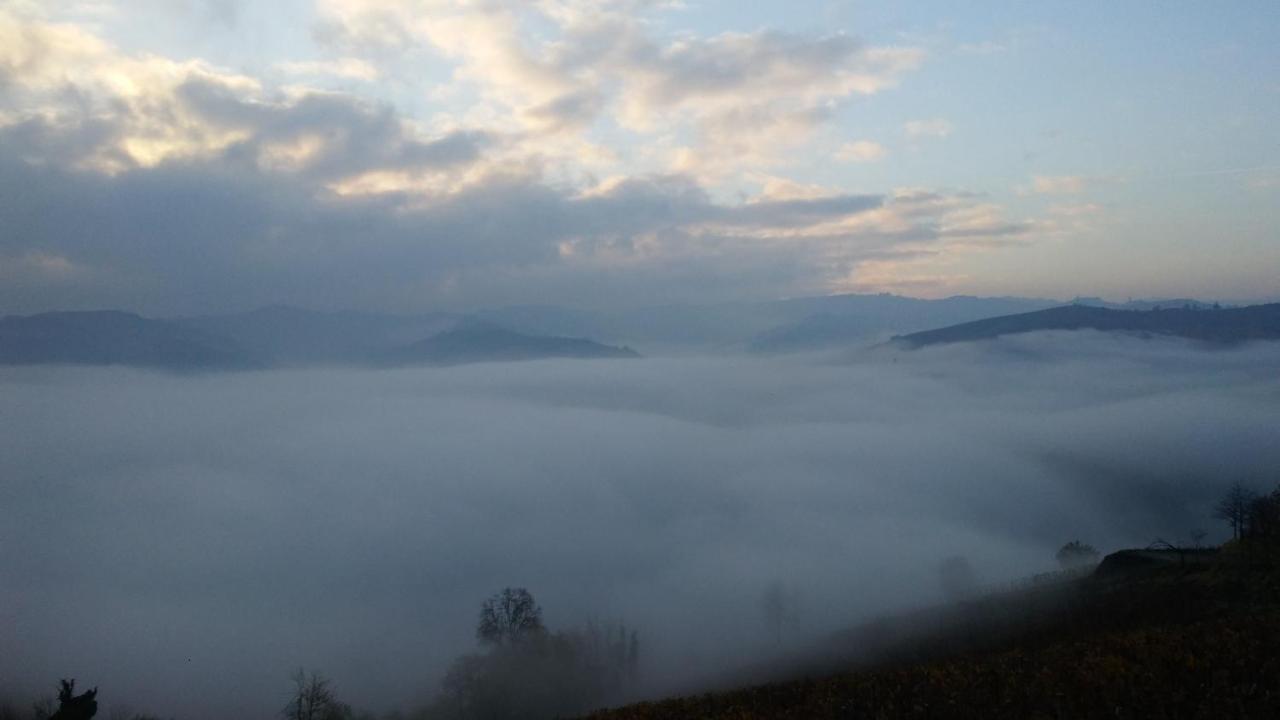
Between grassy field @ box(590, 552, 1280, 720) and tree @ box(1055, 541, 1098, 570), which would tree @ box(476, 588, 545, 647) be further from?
tree @ box(1055, 541, 1098, 570)

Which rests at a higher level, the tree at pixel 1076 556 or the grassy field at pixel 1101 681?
the grassy field at pixel 1101 681

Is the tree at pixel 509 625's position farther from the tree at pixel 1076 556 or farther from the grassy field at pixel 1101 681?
the tree at pixel 1076 556

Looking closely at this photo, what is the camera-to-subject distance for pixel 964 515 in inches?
7598

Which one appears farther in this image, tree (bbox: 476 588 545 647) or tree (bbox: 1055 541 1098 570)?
tree (bbox: 1055 541 1098 570)

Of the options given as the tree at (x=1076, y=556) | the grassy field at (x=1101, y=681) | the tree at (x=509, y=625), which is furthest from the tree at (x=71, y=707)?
the tree at (x=1076, y=556)

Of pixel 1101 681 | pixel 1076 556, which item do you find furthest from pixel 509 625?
pixel 1076 556

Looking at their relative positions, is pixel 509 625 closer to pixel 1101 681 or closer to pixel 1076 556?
pixel 1101 681

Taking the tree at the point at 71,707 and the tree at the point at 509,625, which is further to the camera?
the tree at the point at 509,625

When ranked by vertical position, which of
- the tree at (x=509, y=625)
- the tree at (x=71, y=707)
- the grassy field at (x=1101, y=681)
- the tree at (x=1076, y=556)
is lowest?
the tree at (x=1076, y=556)

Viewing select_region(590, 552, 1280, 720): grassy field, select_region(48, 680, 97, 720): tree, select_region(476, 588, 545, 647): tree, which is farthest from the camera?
select_region(476, 588, 545, 647): tree

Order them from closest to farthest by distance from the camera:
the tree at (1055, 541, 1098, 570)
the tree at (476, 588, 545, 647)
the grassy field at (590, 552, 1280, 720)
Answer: the grassy field at (590, 552, 1280, 720) → the tree at (476, 588, 545, 647) → the tree at (1055, 541, 1098, 570)

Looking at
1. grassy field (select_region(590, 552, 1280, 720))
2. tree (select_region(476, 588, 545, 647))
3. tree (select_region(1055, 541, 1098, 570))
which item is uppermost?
grassy field (select_region(590, 552, 1280, 720))

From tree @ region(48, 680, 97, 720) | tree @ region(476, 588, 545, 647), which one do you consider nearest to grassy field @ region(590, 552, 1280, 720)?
tree @ region(48, 680, 97, 720)

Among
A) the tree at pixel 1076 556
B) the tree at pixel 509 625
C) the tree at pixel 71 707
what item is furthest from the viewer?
the tree at pixel 1076 556
